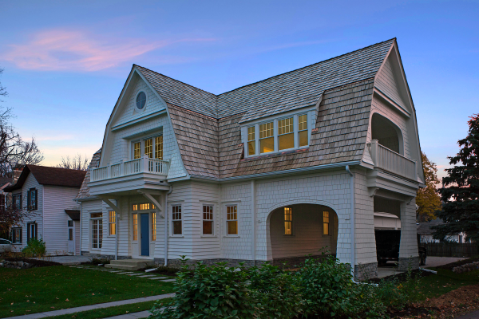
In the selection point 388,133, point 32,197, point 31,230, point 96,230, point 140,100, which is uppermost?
point 140,100

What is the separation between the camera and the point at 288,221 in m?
18.2

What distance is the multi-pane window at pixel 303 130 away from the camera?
15.1 metres

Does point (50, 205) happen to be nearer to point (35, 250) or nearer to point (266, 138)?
point (35, 250)

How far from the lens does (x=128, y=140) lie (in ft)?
66.8

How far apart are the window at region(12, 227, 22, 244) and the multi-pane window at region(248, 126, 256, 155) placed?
88.7 feet

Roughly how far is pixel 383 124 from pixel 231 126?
7.02 m

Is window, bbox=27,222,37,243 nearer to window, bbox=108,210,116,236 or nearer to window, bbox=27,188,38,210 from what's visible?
window, bbox=27,188,38,210

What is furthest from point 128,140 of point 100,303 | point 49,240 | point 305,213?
point 49,240

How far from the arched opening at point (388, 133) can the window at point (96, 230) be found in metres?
16.3

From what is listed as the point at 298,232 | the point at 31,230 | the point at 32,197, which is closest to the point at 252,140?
the point at 298,232

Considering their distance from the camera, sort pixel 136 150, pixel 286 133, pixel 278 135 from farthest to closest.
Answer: pixel 136 150 < pixel 278 135 < pixel 286 133

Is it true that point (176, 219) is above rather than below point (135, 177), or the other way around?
below

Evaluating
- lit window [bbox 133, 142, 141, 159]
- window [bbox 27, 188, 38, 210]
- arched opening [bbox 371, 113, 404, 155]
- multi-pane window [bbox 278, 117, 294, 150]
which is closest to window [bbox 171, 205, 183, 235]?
lit window [bbox 133, 142, 141, 159]

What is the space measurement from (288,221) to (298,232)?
89cm
